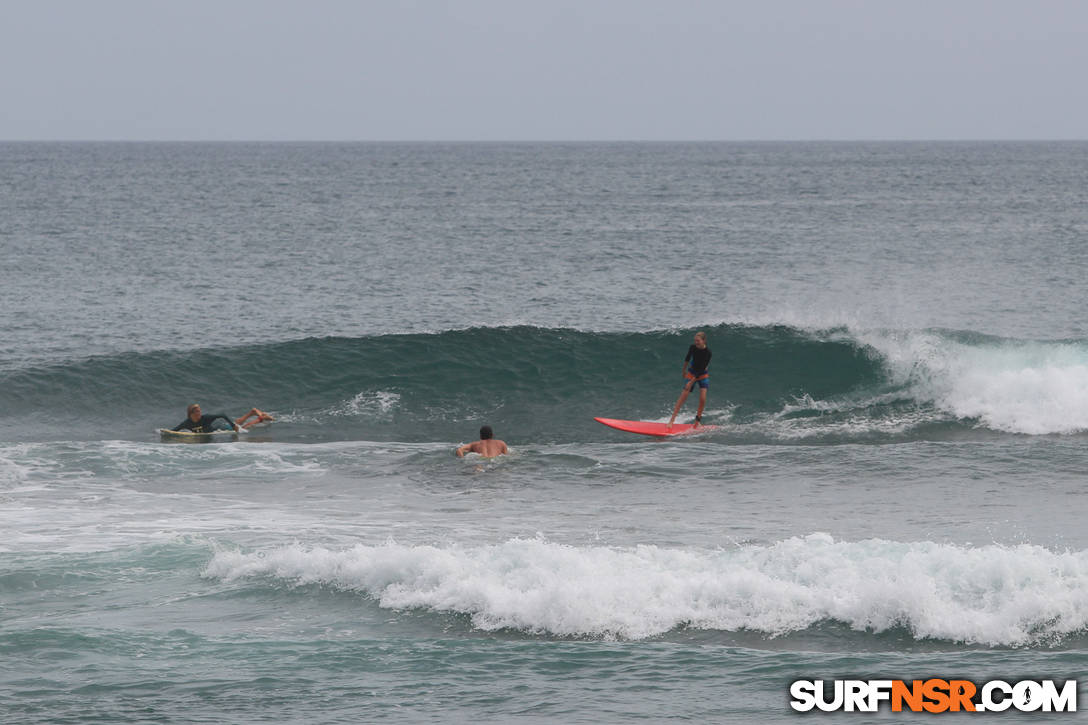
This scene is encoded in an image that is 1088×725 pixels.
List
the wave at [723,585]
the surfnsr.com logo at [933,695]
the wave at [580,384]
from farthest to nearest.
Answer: the wave at [580,384]
the wave at [723,585]
the surfnsr.com logo at [933,695]

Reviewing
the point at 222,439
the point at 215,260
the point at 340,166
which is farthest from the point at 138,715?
the point at 340,166


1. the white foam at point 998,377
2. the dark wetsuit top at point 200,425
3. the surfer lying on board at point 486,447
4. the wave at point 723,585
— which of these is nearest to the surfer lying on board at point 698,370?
the surfer lying on board at point 486,447

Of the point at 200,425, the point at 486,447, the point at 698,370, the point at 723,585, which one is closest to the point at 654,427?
the point at 698,370

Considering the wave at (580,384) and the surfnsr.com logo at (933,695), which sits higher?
the wave at (580,384)

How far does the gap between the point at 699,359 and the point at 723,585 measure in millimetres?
10382

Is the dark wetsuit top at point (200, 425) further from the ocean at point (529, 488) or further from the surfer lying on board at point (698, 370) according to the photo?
the surfer lying on board at point (698, 370)

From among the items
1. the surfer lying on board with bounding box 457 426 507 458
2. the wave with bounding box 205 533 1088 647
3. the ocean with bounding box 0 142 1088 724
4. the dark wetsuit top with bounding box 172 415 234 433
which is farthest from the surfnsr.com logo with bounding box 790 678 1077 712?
the dark wetsuit top with bounding box 172 415 234 433

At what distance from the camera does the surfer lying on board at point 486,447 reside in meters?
20.0

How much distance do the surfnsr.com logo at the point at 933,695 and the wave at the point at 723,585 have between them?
4.16 feet

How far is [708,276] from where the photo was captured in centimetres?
4503

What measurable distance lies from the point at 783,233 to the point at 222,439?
44.6 m

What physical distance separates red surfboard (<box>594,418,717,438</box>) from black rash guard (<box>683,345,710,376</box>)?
3.53ft

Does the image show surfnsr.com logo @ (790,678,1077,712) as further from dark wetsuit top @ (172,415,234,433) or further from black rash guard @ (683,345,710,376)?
dark wetsuit top @ (172,415,234,433)

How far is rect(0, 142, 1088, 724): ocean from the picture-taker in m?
10.6
